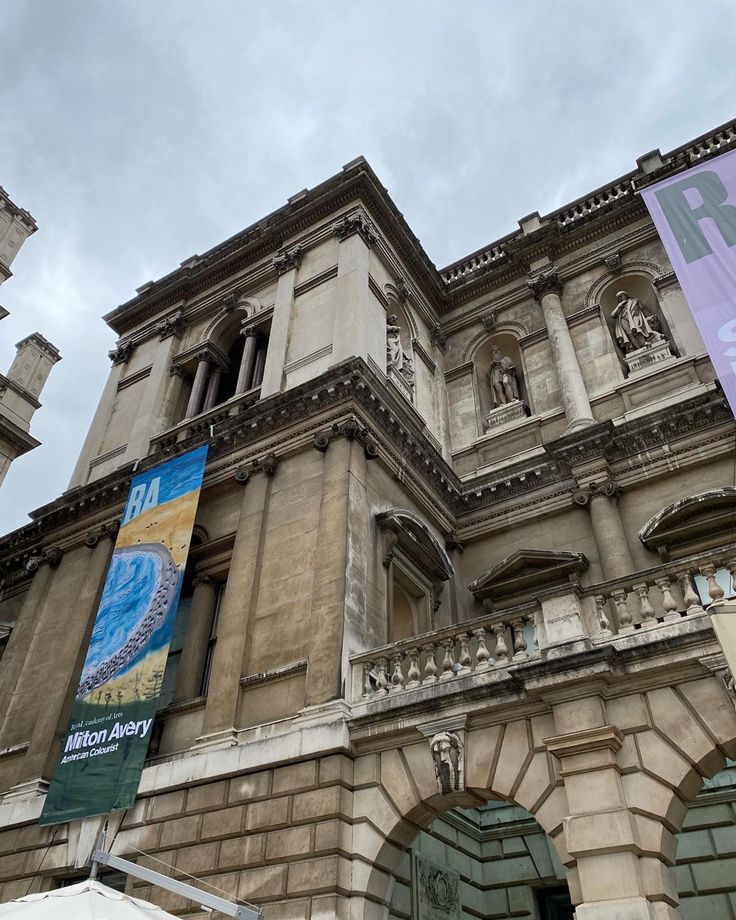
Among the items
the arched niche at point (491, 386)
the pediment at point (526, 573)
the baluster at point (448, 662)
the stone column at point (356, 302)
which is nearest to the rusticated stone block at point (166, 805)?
the baluster at point (448, 662)

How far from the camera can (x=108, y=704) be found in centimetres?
1291

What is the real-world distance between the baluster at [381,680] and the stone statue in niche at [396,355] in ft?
27.3

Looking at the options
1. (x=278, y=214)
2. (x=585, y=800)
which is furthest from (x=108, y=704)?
(x=278, y=214)

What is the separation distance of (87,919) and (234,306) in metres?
17.3

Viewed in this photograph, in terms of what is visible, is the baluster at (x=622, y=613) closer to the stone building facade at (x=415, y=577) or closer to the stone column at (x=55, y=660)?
the stone building facade at (x=415, y=577)

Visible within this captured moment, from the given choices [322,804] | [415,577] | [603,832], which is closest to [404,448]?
[415,577]

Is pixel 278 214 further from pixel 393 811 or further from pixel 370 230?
pixel 393 811

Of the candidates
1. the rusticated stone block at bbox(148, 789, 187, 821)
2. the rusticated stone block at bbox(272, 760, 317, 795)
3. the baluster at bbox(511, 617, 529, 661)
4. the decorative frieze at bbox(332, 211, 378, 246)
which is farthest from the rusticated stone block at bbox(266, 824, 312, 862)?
the decorative frieze at bbox(332, 211, 378, 246)

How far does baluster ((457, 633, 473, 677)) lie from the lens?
35.4ft

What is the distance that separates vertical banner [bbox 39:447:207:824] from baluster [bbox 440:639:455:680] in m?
4.85

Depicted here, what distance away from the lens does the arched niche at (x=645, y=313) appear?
59.1ft

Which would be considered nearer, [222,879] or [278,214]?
[222,879]

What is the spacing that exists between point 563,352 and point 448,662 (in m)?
10.6

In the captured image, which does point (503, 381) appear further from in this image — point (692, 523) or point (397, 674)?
point (397, 674)
